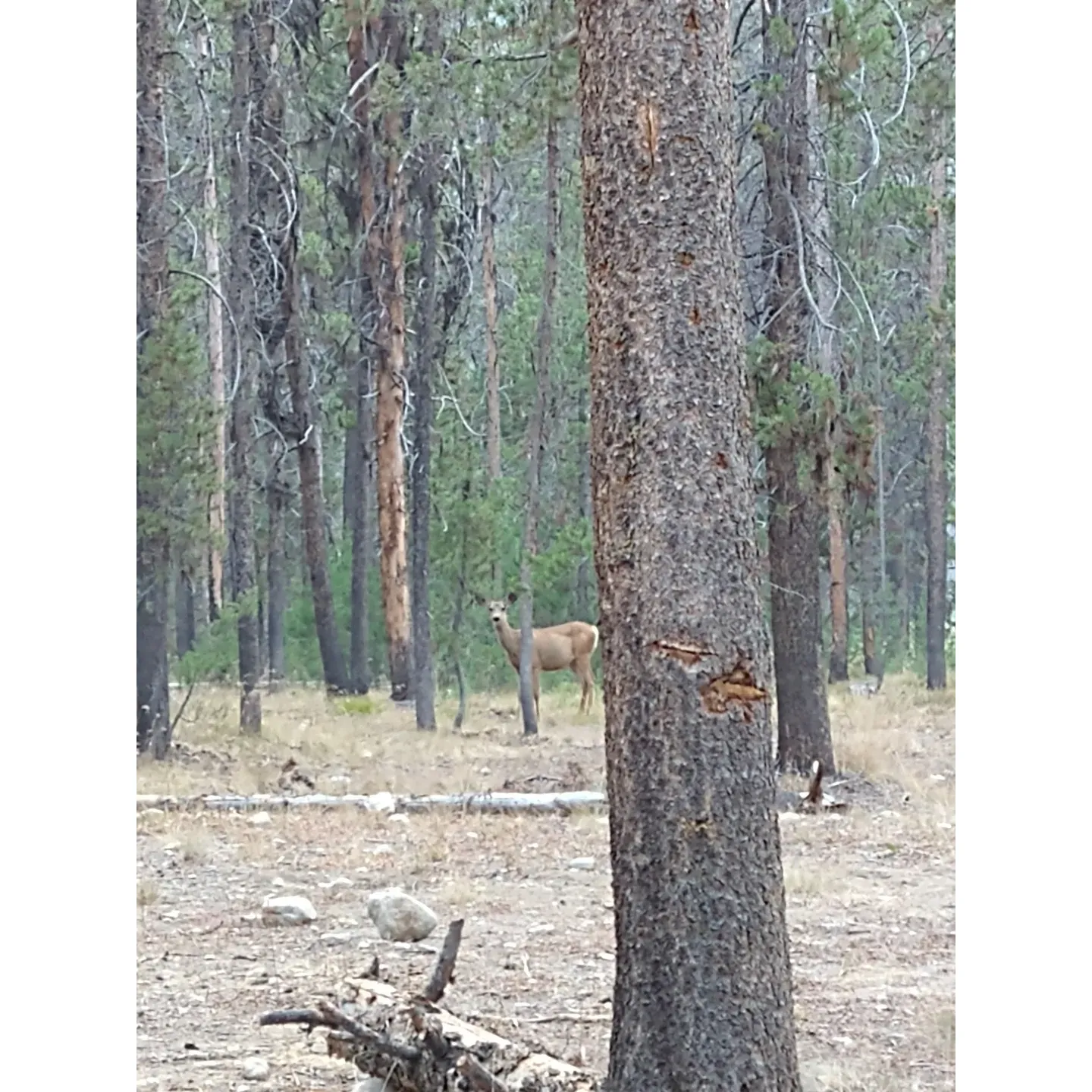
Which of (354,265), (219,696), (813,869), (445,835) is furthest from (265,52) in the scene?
(813,869)

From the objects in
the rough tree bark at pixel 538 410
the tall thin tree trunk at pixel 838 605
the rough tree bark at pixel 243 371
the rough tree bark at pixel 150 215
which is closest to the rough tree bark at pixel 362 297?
the rough tree bark at pixel 243 371

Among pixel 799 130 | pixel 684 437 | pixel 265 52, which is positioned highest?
pixel 265 52

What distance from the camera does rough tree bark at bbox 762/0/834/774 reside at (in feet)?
31.7

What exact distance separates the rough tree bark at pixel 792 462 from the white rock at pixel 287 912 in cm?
384

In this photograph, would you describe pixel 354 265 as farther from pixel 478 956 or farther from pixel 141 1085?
pixel 141 1085

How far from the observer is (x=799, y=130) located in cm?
970

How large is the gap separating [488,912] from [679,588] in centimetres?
420

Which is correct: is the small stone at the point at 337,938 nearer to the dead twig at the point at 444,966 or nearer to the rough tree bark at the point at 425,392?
the dead twig at the point at 444,966

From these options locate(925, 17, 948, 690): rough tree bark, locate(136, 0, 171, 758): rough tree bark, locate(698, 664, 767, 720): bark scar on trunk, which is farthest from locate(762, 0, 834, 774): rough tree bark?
locate(925, 17, 948, 690): rough tree bark

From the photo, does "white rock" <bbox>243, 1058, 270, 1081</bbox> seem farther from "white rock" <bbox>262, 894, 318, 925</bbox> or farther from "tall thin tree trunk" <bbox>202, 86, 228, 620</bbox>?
"tall thin tree trunk" <bbox>202, 86, 228, 620</bbox>

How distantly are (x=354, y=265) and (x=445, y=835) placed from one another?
11.6m

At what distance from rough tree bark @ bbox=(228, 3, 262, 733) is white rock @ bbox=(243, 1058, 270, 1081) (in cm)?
830

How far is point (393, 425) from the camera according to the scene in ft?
56.9

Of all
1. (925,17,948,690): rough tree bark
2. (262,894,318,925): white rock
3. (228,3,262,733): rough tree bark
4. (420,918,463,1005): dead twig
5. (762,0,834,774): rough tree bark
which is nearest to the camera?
(420,918,463,1005): dead twig
